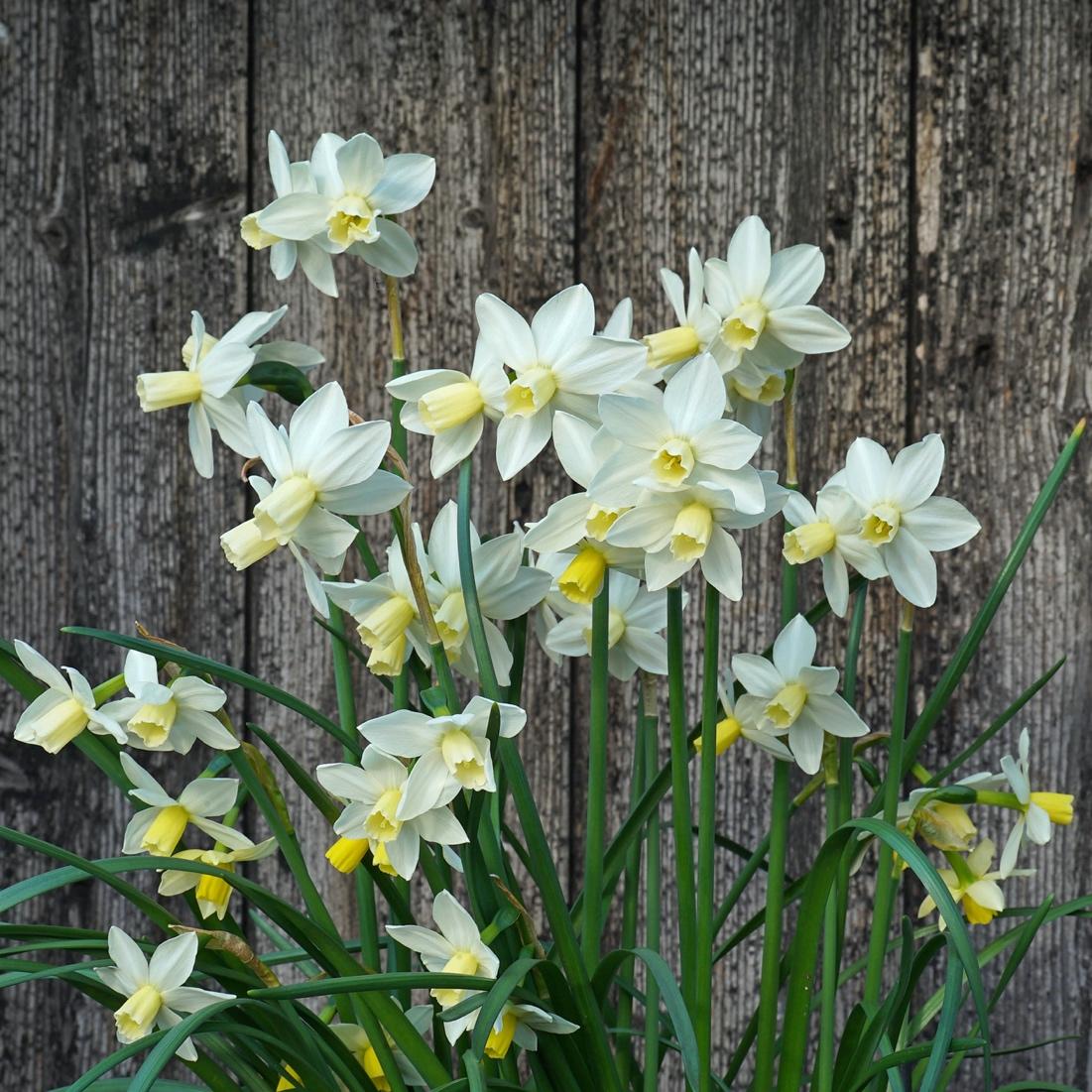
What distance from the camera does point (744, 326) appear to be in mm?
569

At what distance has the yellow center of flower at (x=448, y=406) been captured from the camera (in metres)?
0.54

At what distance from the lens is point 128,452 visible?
3.53 ft

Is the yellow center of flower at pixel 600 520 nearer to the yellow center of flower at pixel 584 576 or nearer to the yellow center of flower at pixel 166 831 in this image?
the yellow center of flower at pixel 584 576

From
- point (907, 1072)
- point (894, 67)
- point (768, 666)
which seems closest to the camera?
point (768, 666)

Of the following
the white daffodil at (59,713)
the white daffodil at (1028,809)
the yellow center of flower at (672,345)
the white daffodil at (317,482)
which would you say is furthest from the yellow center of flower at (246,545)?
the white daffodil at (1028,809)

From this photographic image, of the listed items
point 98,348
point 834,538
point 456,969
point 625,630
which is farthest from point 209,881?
point 98,348

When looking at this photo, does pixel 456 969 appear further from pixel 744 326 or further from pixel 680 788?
pixel 744 326

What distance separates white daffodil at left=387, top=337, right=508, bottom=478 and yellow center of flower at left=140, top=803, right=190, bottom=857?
0.70 feet

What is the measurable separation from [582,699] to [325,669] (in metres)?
0.23

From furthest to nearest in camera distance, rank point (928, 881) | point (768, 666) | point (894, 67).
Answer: point (894, 67), point (768, 666), point (928, 881)

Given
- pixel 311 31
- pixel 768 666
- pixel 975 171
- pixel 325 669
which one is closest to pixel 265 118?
pixel 311 31

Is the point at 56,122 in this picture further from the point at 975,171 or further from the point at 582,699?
the point at 975,171

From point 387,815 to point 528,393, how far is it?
192 mm

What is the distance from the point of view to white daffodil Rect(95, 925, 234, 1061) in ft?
1.76
